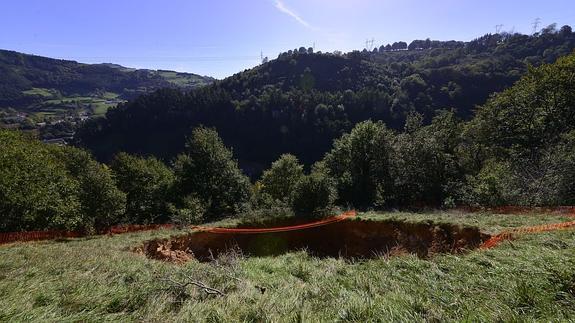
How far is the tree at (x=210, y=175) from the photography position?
2495 centimetres

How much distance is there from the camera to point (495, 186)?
19203mm

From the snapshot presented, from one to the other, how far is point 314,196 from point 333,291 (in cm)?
1325

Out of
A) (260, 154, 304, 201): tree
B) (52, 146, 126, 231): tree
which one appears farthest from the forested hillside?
(52, 146, 126, 231): tree

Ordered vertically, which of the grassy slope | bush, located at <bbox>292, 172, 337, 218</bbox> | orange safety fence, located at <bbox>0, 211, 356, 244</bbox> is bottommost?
orange safety fence, located at <bbox>0, 211, 356, 244</bbox>

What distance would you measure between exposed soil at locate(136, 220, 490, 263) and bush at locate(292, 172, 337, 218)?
948 millimetres

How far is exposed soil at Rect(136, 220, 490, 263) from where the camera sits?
13422mm

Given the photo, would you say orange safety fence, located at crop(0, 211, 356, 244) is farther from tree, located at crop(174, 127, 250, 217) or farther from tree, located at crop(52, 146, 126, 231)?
tree, located at crop(174, 127, 250, 217)

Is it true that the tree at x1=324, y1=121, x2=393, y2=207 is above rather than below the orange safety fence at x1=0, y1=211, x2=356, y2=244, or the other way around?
above

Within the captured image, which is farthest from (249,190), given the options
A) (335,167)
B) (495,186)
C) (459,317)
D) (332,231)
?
(459,317)

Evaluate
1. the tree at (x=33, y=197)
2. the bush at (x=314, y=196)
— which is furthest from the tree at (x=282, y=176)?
the tree at (x=33, y=197)

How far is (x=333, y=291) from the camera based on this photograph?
5.60 meters

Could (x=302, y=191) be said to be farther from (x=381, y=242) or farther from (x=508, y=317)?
(x=508, y=317)

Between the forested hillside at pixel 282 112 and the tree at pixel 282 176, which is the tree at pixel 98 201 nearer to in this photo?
the tree at pixel 282 176

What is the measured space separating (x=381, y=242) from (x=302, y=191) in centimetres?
506
